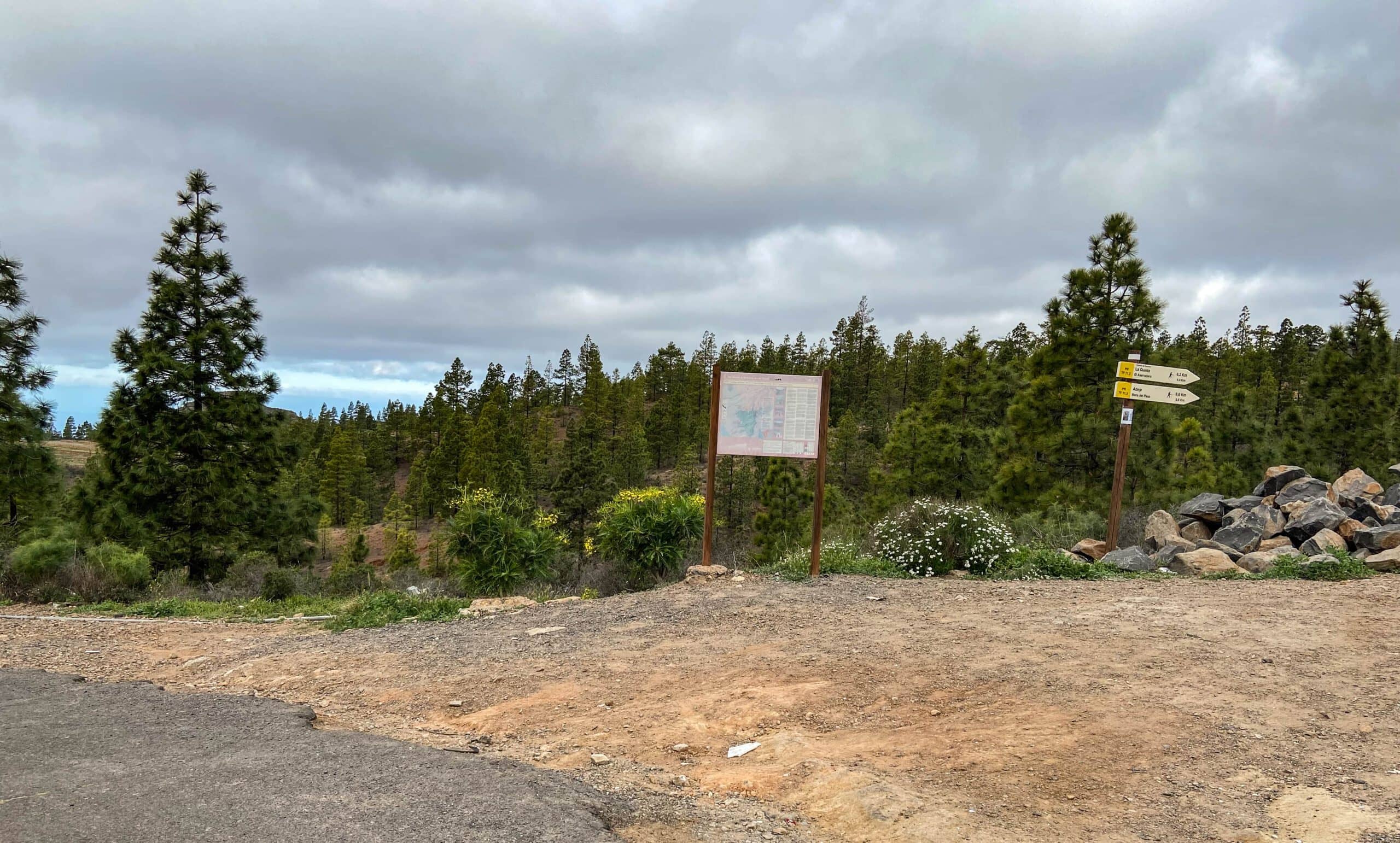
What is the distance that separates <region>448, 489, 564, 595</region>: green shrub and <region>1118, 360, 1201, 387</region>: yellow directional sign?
31.1ft

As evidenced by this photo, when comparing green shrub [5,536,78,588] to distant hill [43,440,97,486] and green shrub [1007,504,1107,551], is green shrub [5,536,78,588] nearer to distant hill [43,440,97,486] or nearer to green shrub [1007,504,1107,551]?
green shrub [1007,504,1107,551]

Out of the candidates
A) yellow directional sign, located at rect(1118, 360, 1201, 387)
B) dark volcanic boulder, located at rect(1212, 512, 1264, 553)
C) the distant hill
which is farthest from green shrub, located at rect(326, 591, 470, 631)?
the distant hill

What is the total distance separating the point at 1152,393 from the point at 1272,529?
2.65 meters

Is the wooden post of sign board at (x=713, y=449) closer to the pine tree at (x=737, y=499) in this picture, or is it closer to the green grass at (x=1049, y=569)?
the green grass at (x=1049, y=569)

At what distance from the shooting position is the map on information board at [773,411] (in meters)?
9.44

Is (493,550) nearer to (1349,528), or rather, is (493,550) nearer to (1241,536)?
(1241,536)

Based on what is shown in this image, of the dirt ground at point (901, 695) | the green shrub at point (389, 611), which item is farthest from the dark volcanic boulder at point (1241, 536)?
the green shrub at point (389, 611)

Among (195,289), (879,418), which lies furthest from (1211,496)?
(879,418)

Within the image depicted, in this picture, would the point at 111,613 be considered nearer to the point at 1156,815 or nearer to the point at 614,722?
the point at 614,722

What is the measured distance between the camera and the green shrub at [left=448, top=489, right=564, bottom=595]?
507 inches

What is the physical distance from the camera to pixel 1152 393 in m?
11.0

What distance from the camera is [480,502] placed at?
1451 cm

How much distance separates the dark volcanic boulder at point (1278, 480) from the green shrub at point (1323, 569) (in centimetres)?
368

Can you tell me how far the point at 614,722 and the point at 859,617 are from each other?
10.5ft
